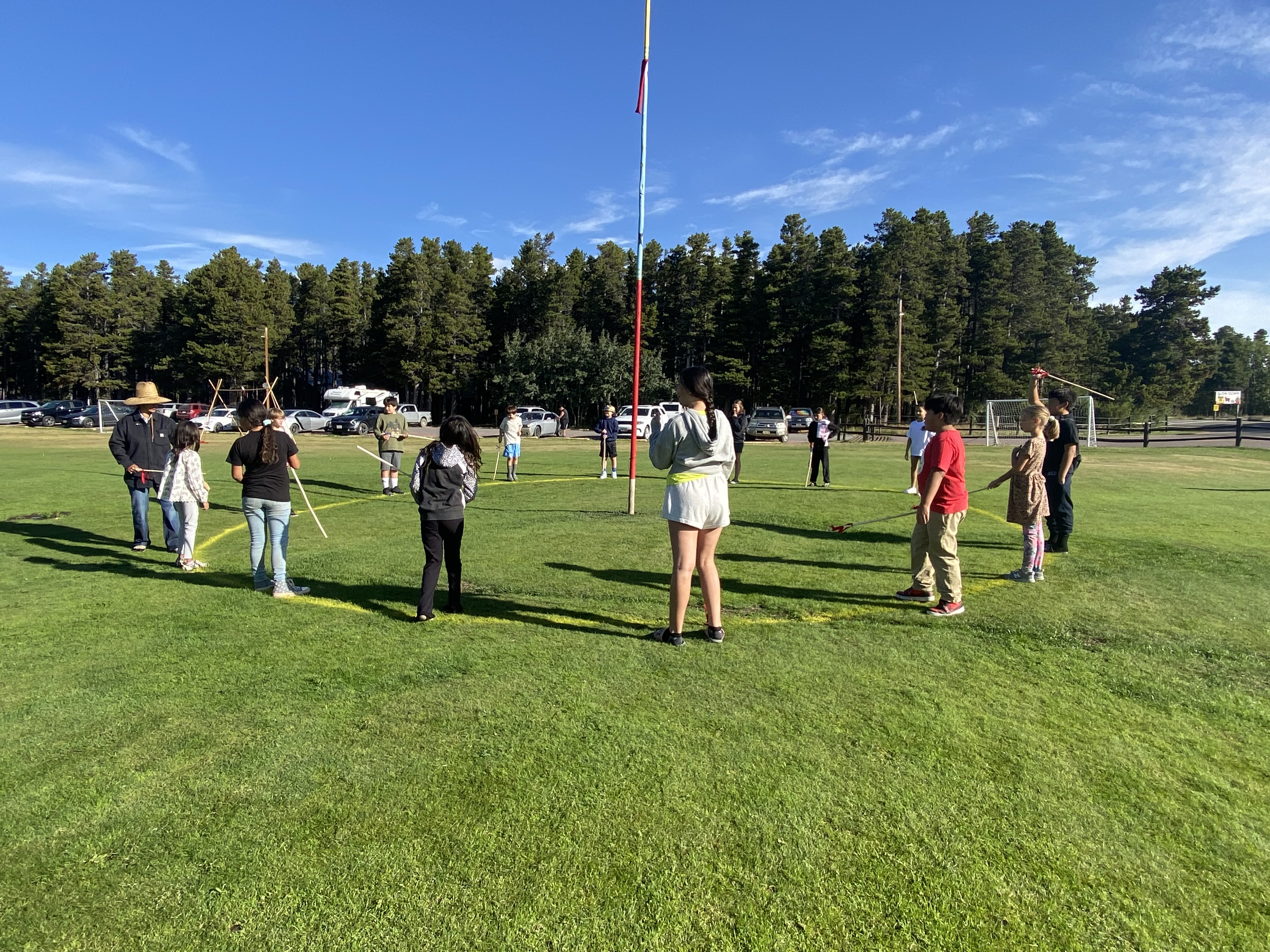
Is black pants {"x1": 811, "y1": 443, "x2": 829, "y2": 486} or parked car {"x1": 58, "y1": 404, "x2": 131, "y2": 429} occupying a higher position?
parked car {"x1": 58, "y1": 404, "x2": 131, "y2": 429}

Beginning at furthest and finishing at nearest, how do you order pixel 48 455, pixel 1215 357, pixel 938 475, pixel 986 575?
pixel 1215 357 < pixel 48 455 < pixel 986 575 < pixel 938 475

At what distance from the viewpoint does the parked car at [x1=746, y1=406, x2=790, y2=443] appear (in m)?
39.2

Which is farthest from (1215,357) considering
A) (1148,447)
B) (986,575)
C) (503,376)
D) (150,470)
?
(150,470)

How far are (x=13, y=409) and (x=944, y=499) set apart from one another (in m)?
56.2

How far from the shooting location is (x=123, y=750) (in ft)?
11.7

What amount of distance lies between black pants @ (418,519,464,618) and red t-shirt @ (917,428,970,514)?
3.86 metres

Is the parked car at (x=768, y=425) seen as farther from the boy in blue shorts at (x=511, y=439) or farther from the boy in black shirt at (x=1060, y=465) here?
the boy in black shirt at (x=1060, y=465)

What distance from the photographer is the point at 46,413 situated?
4250 centimetres

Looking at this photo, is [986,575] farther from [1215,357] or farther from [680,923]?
[1215,357]

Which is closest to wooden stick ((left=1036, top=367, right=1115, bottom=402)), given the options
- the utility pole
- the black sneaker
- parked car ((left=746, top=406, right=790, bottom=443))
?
the black sneaker

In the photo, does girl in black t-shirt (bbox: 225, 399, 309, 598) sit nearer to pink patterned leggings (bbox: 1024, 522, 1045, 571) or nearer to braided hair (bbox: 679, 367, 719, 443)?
braided hair (bbox: 679, 367, 719, 443)

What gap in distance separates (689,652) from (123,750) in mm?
3245

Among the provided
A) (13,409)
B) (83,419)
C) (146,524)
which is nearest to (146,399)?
(146,524)

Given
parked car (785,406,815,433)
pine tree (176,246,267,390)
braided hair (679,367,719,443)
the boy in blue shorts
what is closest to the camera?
braided hair (679,367,719,443)
